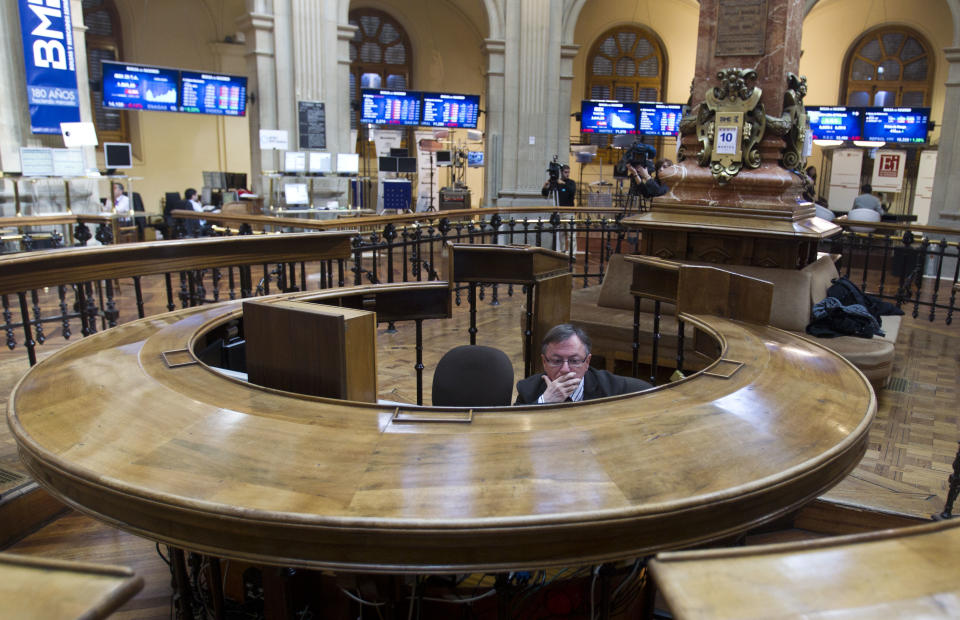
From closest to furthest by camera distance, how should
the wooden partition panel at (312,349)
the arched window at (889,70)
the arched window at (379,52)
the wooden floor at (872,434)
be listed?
the wooden partition panel at (312,349) → the wooden floor at (872,434) → the arched window at (889,70) → the arched window at (379,52)

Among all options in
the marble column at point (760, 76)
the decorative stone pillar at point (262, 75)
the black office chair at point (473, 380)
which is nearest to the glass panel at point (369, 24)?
the decorative stone pillar at point (262, 75)

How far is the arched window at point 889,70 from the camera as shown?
13.9 meters

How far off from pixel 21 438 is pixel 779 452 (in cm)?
166

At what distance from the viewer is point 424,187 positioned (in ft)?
43.1

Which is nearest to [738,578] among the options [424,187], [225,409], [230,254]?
[225,409]

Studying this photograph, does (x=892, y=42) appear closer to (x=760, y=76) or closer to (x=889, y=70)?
(x=889, y=70)

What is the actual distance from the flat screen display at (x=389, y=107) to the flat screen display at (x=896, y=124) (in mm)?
8053

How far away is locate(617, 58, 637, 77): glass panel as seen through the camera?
15.8m

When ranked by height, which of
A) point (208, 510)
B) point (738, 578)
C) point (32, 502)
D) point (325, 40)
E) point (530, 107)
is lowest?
point (32, 502)

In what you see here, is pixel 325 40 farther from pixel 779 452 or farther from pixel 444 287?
pixel 779 452

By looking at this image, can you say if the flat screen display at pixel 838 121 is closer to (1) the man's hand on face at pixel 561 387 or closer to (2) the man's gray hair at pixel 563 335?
(2) the man's gray hair at pixel 563 335

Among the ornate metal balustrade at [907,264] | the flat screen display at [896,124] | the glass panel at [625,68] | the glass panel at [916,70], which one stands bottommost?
the ornate metal balustrade at [907,264]

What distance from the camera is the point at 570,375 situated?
7.88 ft

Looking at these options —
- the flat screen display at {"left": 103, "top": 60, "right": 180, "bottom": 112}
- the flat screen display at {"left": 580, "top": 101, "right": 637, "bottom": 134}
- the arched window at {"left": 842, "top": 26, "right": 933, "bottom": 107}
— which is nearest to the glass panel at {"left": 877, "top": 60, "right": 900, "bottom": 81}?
the arched window at {"left": 842, "top": 26, "right": 933, "bottom": 107}
